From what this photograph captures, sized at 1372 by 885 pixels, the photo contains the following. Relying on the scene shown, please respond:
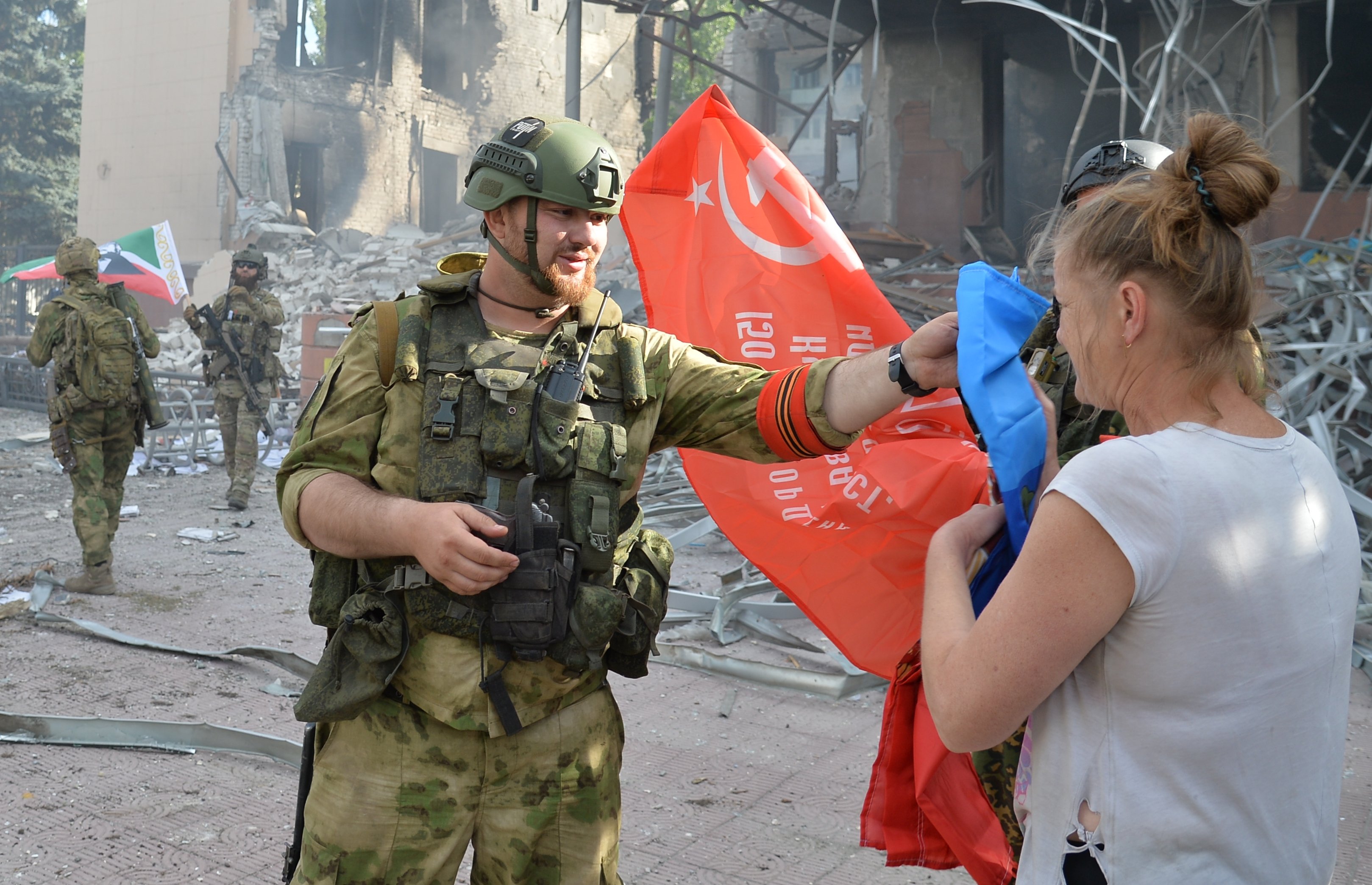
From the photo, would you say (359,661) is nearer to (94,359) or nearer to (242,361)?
(94,359)

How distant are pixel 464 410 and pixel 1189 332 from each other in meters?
1.28

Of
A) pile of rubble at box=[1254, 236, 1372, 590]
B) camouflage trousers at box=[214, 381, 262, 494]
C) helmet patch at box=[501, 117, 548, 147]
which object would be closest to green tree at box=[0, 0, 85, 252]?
camouflage trousers at box=[214, 381, 262, 494]

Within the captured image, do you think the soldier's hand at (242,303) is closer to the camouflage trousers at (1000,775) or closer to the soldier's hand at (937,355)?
the soldier's hand at (937,355)

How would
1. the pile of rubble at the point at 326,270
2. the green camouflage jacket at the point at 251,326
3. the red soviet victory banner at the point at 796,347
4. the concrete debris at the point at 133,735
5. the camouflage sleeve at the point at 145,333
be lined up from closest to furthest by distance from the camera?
1. the red soviet victory banner at the point at 796,347
2. the concrete debris at the point at 133,735
3. the camouflage sleeve at the point at 145,333
4. the green camouflage jacket at the point at 251,326
5. the pile of rubble at the point at 326,270

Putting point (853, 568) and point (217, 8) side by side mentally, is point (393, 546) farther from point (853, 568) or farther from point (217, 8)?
point (217, 8)

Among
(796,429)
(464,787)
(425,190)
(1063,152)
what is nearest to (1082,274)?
(796,429)

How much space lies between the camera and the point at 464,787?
2010mm

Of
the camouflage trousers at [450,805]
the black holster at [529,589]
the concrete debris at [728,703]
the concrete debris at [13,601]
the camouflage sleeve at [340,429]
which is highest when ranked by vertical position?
the camouflage sleeve at [340,429]

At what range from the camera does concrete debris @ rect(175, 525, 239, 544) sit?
27.1 feet

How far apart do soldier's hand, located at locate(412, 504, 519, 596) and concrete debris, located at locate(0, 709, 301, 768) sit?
106 inches

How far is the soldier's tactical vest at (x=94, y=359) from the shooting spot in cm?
675

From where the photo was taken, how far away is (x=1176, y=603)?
120cm

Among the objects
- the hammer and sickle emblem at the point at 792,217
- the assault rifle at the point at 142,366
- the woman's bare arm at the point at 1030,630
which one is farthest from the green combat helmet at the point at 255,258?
the woman's bare arm at the point at 1030,630

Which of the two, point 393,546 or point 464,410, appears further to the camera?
point 464,410
